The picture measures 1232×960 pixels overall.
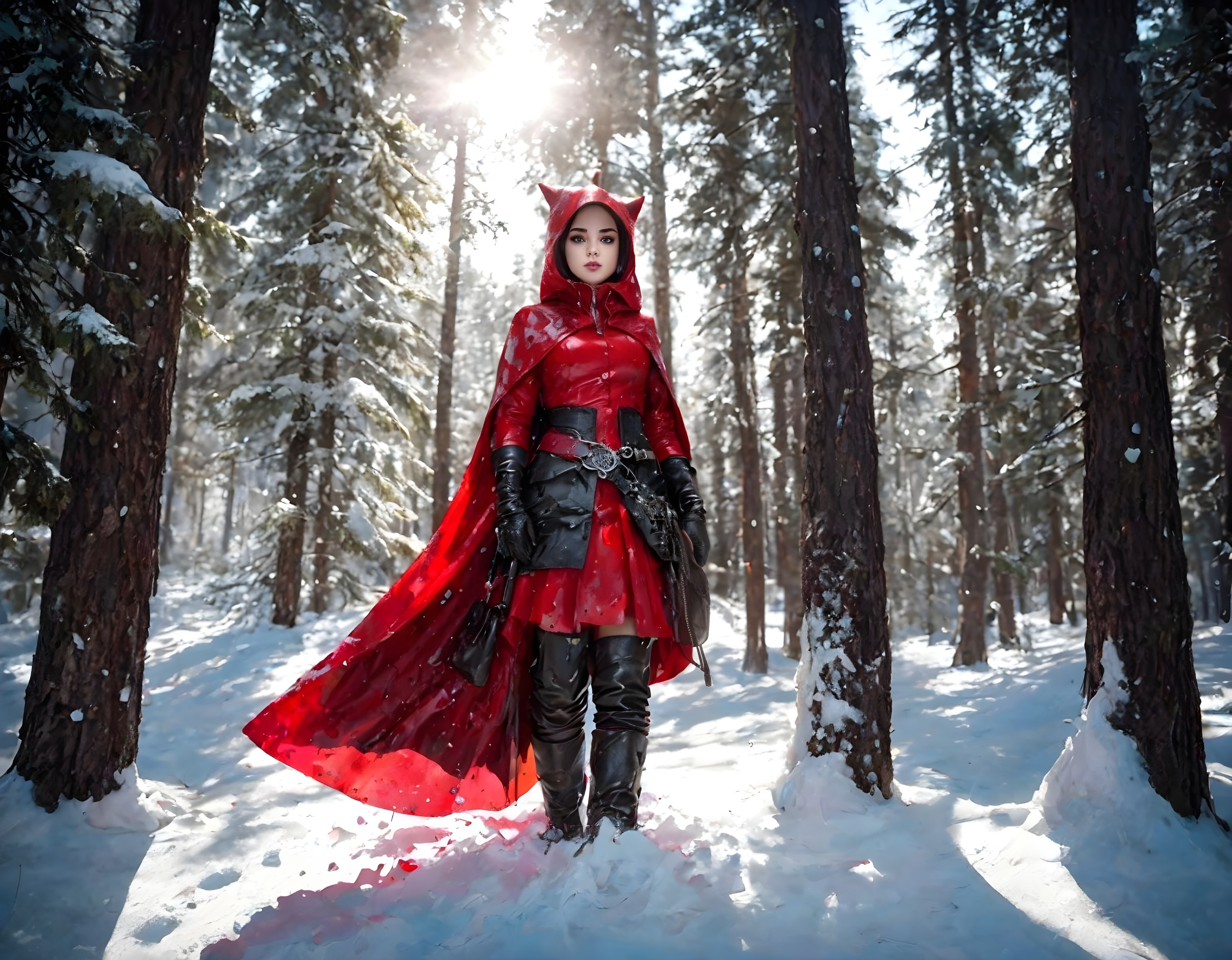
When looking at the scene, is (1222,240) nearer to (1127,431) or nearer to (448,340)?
(1127,431)

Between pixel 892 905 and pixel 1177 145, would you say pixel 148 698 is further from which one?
pixel 1177 145

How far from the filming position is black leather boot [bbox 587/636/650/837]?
124 inches

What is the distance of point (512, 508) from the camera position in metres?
3.36

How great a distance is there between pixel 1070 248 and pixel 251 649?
14.2 metres

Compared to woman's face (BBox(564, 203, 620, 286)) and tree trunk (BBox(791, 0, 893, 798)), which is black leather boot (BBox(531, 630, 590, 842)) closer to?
tree trunk (BBox(791, 0, 893, 798))

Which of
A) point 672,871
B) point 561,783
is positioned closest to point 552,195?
point 561,783

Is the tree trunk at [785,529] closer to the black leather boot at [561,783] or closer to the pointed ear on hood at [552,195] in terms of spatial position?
the pointed ear on hood at [552,195]

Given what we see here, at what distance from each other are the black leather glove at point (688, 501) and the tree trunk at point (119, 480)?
282 centimetres

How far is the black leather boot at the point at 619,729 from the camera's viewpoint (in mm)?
3152

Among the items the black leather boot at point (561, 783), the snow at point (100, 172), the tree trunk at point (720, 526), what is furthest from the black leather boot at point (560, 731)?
the tree trunk at point (720, 526)

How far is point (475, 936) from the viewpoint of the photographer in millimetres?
2545

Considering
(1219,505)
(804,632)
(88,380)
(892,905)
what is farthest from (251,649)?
(1219,505)

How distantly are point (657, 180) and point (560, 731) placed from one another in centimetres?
1126

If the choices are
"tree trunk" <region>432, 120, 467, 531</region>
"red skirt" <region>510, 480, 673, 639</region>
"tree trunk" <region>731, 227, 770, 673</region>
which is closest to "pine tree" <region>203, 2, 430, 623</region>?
"tree trunk" <region>432, 120, 467, 531</region>
